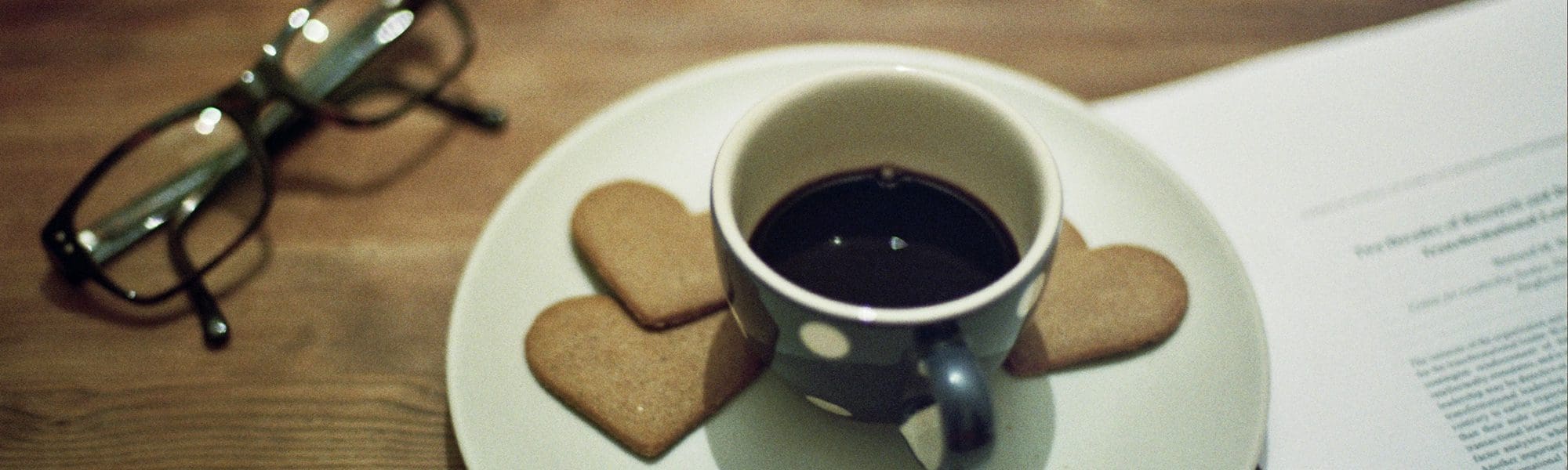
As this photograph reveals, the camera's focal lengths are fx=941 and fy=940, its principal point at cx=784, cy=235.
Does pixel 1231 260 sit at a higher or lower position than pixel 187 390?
higher

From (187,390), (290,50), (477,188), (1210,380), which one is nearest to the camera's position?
(1210,380)

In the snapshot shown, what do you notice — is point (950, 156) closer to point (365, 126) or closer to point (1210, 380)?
point (1210, 380)

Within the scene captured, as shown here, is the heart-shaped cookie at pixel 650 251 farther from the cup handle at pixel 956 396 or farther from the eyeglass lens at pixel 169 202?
the eyeglass lens at pixel 169 202

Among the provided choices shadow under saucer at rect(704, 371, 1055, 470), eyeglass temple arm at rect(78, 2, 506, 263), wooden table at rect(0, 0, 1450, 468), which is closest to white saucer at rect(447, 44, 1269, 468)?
shadow under saucer at rect(704, 371, 1055, 470)

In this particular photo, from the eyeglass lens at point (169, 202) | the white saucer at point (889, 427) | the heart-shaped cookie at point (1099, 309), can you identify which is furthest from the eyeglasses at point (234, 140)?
the heart-shaped cookie at point (1099, 309)

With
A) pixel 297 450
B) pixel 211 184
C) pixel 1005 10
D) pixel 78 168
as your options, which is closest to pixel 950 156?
pixel 1005 10

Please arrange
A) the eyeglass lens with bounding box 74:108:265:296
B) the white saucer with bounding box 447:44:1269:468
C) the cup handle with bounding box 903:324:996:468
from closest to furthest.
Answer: the cup handle with bounding box 903:324:996:468 → the white saucer with bounding box 447:44:1269:468 → the eyeglass lens with bounding box 74:108:265:296

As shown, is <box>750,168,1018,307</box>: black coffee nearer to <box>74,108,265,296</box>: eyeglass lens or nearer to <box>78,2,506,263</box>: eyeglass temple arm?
<box>78,2,506,263</box>: eyeglass temple arm

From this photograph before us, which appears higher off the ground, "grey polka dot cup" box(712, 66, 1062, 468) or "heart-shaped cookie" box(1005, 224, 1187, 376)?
"grey polka dot cup" box(712, 66, 1062, 468)

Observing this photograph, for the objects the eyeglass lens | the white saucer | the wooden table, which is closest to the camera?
the white saucer
